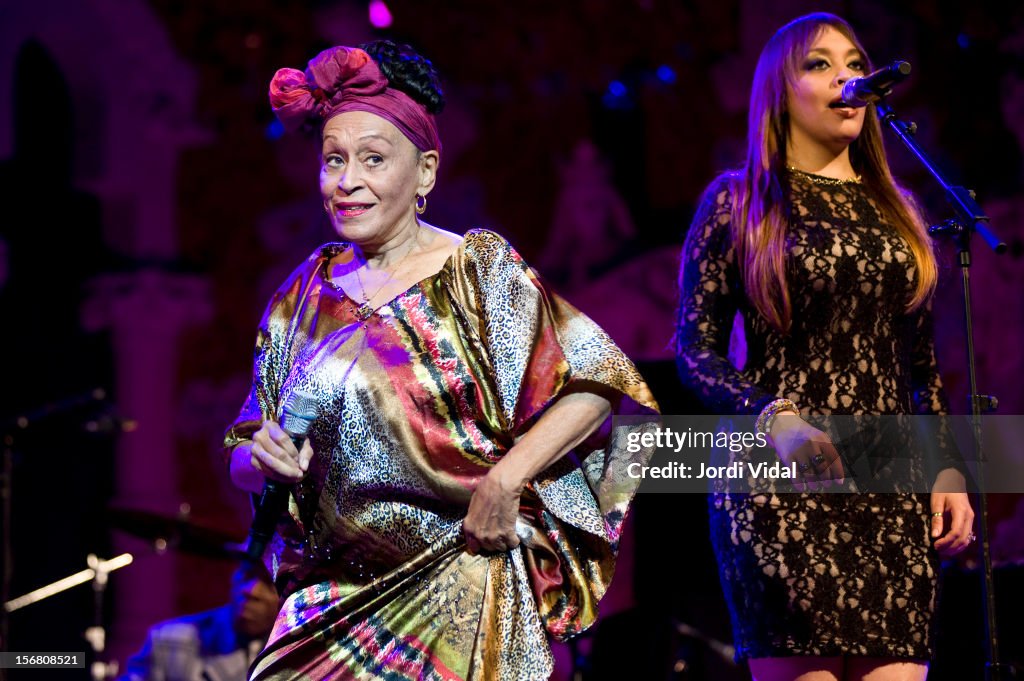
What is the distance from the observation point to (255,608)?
4520mm

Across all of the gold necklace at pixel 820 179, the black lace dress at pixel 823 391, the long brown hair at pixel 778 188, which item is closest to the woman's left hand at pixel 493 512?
the black lace dress at pixel 823 391

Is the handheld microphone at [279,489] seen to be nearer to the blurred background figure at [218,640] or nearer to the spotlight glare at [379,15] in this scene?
the blurred background figure at [218,640]

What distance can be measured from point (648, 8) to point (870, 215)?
3.26 m

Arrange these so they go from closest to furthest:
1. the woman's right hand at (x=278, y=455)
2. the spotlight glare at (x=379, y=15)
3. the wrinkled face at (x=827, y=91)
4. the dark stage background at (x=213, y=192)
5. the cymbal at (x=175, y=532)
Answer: the woman's right hand at (x=278, y=455) < the wrinkled face at (x=827, y=91) < the cymbal at (x=175, y=532) < the dark stage background at (x=213, y=192) < the spotlight glare at (x=379, y=15)

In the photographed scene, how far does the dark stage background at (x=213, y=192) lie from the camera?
5609mm

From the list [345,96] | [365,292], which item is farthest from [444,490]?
[345,96]

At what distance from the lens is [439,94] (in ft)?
8.38

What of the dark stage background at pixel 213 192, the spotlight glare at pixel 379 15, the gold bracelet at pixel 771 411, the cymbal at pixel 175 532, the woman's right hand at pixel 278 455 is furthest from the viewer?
the spotlight glare at pixel 379 15

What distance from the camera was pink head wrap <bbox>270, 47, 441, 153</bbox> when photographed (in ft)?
8.07

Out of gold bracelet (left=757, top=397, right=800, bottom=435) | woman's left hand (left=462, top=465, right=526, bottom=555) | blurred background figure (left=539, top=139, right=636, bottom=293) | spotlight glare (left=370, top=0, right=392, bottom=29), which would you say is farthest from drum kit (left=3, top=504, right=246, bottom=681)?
gold bracelet (left=757, top=397, right=800, bottom=435)

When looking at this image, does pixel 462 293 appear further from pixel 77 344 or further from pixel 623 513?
pixel 77 344

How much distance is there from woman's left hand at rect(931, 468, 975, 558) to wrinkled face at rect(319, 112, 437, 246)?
50.4 inches

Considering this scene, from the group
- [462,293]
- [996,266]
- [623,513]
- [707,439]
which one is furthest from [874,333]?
[996,266]

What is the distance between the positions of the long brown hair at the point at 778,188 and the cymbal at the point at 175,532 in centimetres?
294
